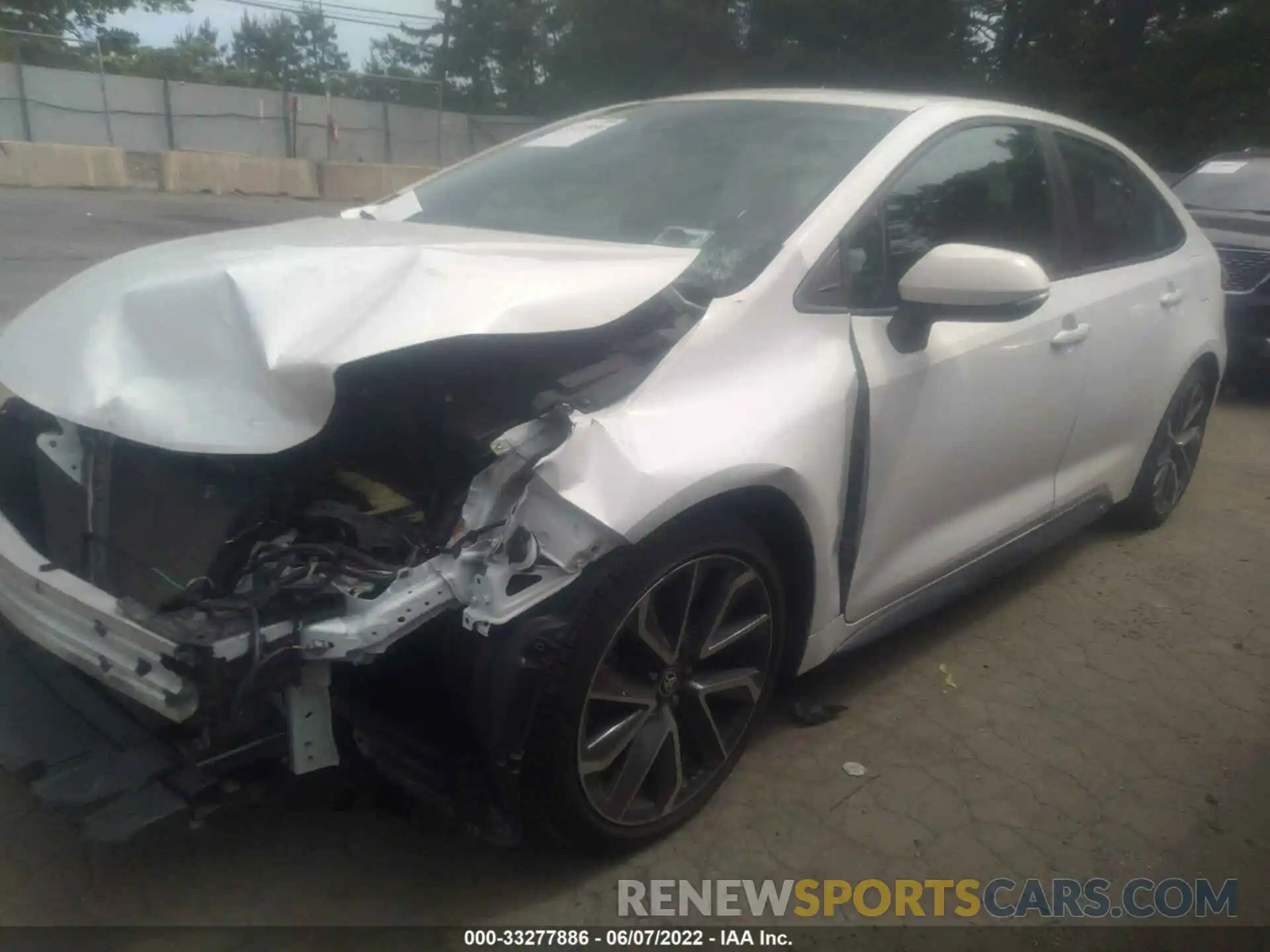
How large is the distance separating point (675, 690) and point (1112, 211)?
2707mm

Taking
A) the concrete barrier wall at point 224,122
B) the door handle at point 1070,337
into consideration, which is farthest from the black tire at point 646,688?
the concrete barrier wall at point 224,122

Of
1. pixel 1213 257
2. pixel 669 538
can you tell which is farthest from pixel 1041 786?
pixel 1213 257

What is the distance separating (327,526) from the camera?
224 cm

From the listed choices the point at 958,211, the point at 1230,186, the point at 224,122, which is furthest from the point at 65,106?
the point at 958,211

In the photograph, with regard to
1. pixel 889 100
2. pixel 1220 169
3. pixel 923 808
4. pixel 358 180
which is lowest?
pixel 358 180

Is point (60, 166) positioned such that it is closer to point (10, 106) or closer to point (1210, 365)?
point (10, 106)

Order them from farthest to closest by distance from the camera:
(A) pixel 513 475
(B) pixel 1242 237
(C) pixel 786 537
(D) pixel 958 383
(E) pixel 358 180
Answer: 1. (E) pixel 358 180
2. (B) pixel 1242 237
3. (D) pixel 958 383
4. (C) pixel 786 537
5. (A) pixel 513 475

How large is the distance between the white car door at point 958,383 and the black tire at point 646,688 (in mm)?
428

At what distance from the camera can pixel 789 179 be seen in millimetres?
2912

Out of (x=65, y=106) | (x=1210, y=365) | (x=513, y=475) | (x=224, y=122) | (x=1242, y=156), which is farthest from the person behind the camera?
(x=224, y=122)

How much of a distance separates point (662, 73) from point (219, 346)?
26.6m

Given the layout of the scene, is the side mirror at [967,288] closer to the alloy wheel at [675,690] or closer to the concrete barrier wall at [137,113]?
the alloy wheel at [675,690]

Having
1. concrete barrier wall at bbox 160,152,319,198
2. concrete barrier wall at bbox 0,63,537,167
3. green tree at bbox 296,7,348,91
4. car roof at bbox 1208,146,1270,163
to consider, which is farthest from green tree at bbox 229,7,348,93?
car roof at bbox 1208,146,1270,163

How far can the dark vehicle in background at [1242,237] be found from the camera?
7.45 metres
